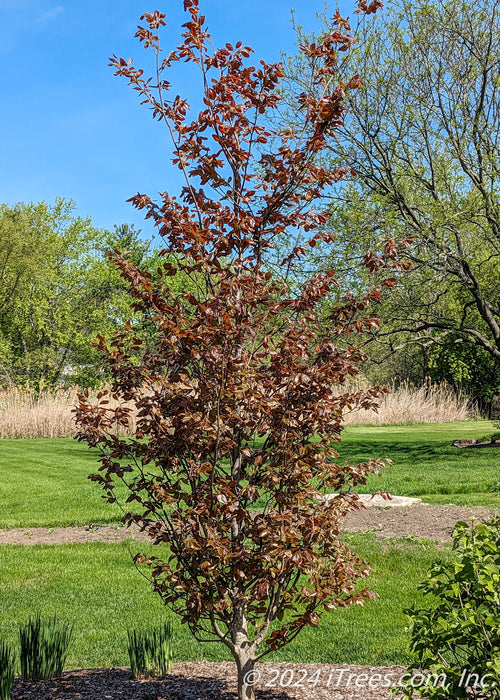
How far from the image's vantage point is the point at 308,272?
15047 mm

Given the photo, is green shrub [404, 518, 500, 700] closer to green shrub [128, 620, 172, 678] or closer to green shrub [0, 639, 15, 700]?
green shrub [128, 620, 172, 678]

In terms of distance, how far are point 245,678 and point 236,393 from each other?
1705mm

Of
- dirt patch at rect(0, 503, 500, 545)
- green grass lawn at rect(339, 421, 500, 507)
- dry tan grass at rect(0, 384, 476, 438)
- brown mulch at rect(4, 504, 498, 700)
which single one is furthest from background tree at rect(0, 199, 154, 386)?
brown mulch at rect(4, 504, 498, 700)

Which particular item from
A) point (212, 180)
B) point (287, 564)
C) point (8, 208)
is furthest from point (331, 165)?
point (8, 208)

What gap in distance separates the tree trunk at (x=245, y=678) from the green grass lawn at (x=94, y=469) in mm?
6591

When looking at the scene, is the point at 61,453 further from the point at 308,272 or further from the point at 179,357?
the point at 179,357

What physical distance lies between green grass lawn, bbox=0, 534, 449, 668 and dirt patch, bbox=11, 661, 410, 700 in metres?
0.36

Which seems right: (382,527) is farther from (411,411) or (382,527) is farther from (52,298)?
(52,298)

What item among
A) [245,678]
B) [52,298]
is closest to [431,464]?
[245,678]

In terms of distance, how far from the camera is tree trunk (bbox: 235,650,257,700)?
3781 millimetres

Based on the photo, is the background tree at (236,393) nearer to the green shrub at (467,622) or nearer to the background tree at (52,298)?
the green shrub at (467,622)

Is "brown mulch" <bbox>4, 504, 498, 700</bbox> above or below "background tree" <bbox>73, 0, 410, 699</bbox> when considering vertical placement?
below

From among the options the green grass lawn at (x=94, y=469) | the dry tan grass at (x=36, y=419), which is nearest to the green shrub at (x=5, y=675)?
the green grass lawn at (x=94, y=469)

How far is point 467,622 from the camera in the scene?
2799mm
